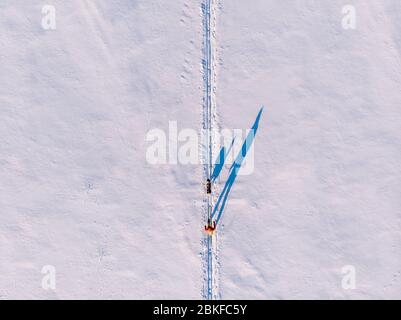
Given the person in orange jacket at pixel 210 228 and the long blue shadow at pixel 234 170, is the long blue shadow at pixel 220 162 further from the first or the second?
the person in orange jacket at pixel 210 228

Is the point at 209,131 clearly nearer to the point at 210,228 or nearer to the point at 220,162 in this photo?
the point at 220,162

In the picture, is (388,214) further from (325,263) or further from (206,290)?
(206,290)

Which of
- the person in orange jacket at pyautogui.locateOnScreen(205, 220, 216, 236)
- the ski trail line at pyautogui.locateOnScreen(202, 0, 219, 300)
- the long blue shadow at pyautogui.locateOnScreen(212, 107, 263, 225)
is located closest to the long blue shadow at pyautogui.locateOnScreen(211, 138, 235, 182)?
the ski trail line at pyautogui.locateOnScreen(202, 0, 219, 300)

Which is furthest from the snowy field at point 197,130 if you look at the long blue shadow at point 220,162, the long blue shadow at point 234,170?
the long blue shadow at point 220,162

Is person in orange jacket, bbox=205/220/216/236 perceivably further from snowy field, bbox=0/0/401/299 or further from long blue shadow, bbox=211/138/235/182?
long blue shadow, bbox=211/138/235/182

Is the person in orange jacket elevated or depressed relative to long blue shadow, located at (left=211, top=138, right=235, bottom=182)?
depressed

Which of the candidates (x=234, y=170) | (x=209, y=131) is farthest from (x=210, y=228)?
(x=209, y=131)
